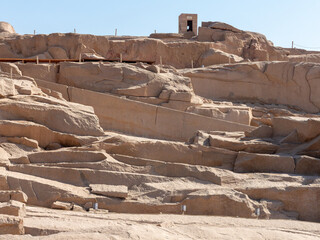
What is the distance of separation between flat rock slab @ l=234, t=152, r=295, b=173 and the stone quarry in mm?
19

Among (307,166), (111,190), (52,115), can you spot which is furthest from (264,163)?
(52,115)

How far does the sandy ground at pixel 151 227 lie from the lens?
18.9ft

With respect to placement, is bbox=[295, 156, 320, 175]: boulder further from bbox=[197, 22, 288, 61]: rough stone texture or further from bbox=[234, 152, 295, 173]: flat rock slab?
bbox=[197, 22, 288, 61]: rough stone texture

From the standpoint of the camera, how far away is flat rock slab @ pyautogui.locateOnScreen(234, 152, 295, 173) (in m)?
9.88

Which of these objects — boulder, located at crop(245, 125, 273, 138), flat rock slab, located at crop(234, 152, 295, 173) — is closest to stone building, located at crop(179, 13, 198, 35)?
boulder, located at crop(245, 125, 273, 138)

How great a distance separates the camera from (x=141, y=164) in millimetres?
9680

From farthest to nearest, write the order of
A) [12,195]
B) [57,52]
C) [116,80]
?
[57,52] < [116,80] < [12,195]

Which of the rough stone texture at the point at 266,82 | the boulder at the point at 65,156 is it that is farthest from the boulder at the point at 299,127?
the rough stone texture at the point at 266,82

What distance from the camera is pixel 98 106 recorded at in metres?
12.9

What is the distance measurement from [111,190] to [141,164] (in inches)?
44.8

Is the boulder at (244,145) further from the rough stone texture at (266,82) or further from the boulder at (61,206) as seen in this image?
the rough stone texture at (266,82)

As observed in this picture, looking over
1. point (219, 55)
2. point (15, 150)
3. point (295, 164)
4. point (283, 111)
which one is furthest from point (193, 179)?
point (219, 55)

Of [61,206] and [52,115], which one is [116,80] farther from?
[61,206]

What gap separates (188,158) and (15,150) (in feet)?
10.6
